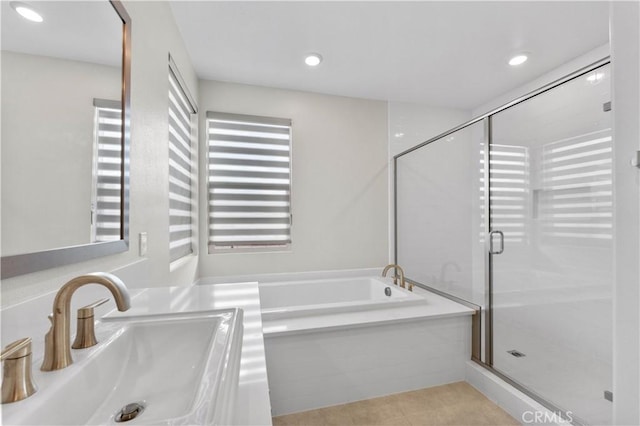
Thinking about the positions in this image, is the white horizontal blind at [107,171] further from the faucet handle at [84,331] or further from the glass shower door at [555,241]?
the glass shower door at [555,241]

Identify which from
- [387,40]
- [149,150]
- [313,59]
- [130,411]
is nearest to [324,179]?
[313,59]

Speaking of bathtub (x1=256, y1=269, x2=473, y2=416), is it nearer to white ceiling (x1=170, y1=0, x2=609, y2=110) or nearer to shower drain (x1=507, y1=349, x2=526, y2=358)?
shower drain (x1=507, y1=349, x2=526, y2=358)

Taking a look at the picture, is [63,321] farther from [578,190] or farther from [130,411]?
[578,190]

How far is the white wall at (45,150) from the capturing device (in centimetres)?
56

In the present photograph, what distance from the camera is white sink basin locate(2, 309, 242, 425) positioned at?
0.45 m

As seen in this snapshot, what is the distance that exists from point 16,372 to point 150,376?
0.29 m

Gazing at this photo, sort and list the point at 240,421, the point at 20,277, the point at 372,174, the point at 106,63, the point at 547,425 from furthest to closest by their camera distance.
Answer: the point at 372,174
the point at 547,425
the point at 106,63
the point at 20,277
the point at 240,421

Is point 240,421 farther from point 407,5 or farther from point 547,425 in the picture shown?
point 407,5

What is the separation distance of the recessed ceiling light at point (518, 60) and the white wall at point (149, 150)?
251cm

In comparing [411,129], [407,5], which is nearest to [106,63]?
[407,5]

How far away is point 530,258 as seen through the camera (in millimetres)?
2234

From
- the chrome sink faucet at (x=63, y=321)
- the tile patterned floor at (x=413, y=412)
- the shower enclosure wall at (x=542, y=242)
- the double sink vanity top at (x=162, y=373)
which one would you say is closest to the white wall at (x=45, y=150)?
the chrome sink faucet at (x=63, y=321)

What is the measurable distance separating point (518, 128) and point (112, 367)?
296 cm

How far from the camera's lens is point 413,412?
1.59 m
